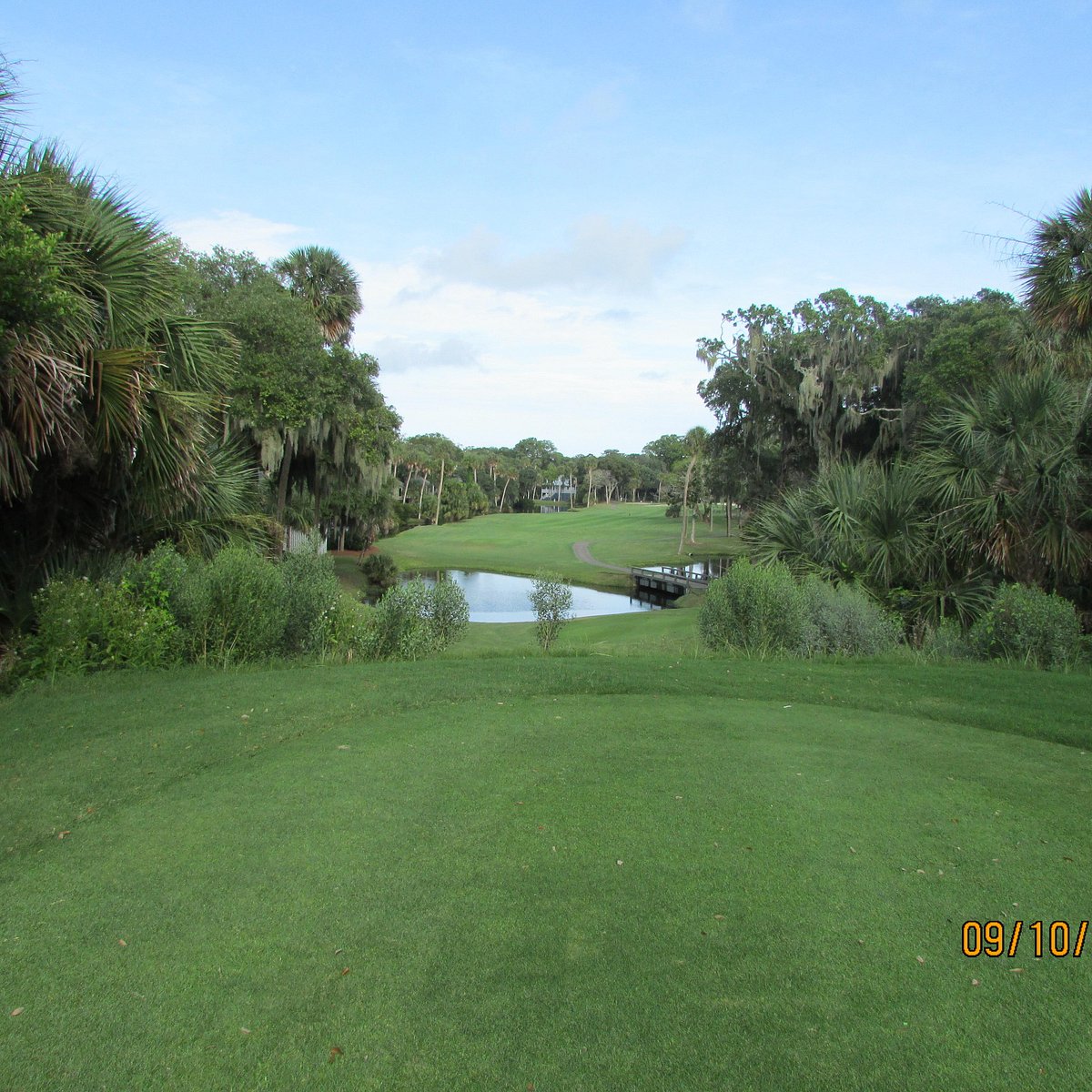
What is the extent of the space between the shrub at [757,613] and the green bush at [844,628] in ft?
0.49

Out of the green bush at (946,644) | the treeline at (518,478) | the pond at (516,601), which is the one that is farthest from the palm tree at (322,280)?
the treeline at (518,478)

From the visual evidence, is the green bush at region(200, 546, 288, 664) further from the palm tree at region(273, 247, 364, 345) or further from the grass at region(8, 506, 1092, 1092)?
the palm tree at region(273, 247, 364, 345)

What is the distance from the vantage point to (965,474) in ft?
44.8

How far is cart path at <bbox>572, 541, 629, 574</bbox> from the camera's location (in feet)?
165

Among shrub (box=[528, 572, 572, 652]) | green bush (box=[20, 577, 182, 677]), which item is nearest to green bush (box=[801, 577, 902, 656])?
shrub (box=[528, 572, 572, 652])

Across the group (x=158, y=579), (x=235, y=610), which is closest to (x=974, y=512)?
(x=235, y=610)

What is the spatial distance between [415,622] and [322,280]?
19882 millimetres

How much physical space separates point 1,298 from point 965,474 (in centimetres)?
1310

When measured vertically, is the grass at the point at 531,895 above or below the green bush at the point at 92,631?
below

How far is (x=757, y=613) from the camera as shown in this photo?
38.3 ft

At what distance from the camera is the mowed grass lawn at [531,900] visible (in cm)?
274

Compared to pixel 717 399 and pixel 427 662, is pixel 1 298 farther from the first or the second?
pixel 717 399

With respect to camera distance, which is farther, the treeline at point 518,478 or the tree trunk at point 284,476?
the treeline at point 518,478

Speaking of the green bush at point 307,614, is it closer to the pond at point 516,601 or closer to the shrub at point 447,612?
the shrub at point 447,612
